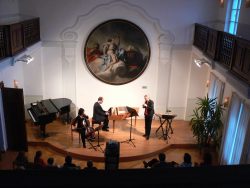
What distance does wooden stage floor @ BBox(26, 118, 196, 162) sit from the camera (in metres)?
10.6

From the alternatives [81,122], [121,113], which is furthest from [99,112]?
[81,122]

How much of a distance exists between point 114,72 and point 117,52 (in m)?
0.93

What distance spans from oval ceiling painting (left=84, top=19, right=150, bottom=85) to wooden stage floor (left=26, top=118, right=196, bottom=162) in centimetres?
232

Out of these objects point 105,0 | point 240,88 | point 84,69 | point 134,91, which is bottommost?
point 134,91

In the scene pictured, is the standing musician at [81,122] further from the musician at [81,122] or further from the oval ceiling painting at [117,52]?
the oval ceiling painting at [117,52]

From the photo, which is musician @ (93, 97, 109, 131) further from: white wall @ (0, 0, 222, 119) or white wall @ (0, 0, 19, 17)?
white wall @ (0, 0, 19, 17)

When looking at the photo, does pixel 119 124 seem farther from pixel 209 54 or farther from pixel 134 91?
pixel 209 54

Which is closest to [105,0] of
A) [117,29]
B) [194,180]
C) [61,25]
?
[117,29]

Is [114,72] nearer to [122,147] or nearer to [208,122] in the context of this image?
[122,147]

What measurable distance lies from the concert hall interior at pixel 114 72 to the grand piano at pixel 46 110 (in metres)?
0.04

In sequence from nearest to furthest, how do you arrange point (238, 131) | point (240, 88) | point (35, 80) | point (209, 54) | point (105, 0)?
point (240, 88) < point (238, 131) < point (209, 54) < point (105, 0) < point (35, 80)

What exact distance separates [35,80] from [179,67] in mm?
6687

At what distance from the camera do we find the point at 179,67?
44.0 ft

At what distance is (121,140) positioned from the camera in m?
11.6
